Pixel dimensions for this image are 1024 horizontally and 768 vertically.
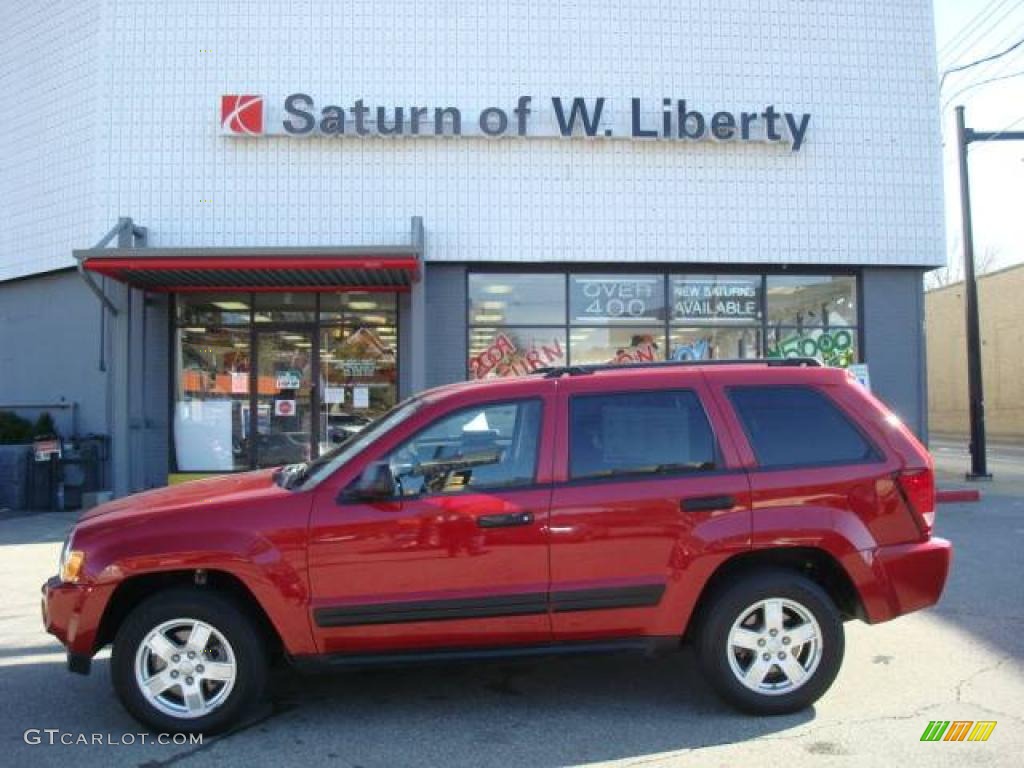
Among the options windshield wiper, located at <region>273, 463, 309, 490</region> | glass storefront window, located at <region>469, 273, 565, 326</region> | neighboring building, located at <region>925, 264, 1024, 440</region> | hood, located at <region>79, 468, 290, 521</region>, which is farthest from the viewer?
neighboring building, located at <region>925, 264, 1024, 440</region>

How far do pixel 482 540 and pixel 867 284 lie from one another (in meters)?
12.0

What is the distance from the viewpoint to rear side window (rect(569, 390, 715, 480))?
454 cm

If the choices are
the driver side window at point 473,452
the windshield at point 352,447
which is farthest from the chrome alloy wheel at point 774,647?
the windshield at point 352,447

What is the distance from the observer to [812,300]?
1456 cm

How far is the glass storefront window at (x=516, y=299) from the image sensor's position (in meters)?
13.9

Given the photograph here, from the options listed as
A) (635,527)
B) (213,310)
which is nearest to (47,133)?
(213,310)

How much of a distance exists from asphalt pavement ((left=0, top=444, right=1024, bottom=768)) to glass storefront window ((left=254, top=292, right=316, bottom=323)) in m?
8.25

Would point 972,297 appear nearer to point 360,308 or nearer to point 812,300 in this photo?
point 812,300

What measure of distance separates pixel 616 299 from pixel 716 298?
1.66 m

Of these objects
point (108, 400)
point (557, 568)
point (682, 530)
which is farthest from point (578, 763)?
point (108, 400)

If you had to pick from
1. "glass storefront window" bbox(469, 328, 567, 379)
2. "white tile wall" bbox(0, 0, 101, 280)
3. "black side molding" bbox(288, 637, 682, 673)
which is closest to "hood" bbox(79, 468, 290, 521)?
"black side molding" bbox(288, 637, 682, 673)

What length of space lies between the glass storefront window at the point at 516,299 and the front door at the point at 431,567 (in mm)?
9606

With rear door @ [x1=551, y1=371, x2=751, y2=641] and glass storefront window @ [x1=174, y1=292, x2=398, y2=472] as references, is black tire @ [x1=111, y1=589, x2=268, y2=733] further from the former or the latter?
glass storefront window @ [x1=174, y1=292, x2=398, y2=472]

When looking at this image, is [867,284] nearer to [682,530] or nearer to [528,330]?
[528,330]
